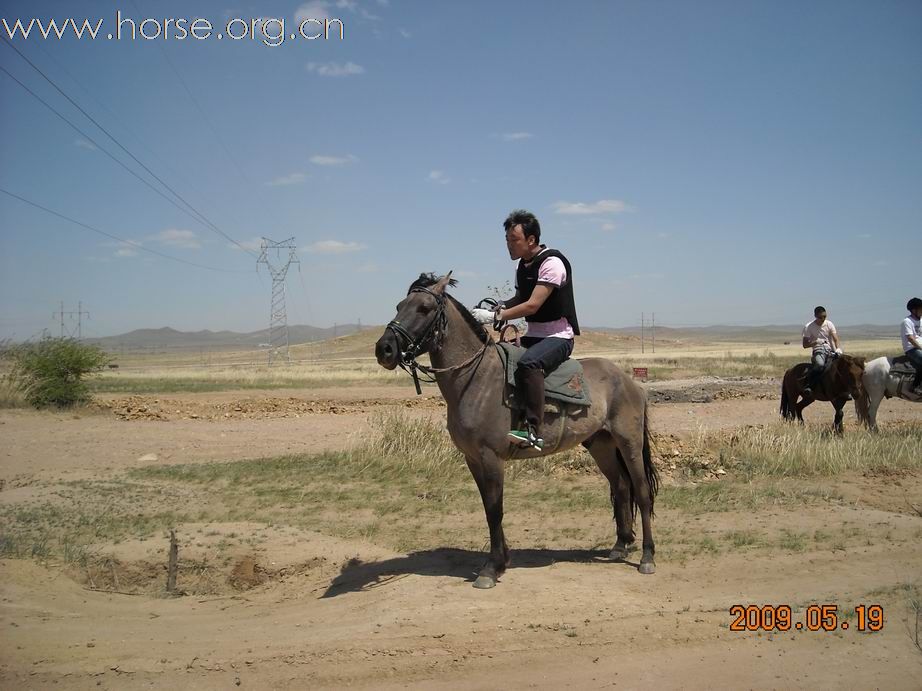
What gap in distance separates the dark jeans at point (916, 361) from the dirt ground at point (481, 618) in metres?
5.42

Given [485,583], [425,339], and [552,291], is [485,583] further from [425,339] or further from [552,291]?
[552,291]

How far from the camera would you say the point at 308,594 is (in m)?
6.52

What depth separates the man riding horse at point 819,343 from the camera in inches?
594

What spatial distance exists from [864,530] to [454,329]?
5178 mm

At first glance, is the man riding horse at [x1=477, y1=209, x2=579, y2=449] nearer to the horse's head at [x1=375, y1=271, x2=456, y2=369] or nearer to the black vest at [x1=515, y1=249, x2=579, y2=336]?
the black vest at [x1=515, y1=249, x2=579, y2=336]

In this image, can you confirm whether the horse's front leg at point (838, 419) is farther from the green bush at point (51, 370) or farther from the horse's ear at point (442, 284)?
the green bush at point (51, 370)

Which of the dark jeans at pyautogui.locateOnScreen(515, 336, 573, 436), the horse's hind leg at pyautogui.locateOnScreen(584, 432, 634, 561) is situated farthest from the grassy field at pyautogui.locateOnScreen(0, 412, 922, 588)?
the dark jeans at pyautogui.locateOnScreen(515, 336, 573, 436)

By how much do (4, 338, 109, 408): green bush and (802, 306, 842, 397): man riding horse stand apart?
Answer: 20021mm

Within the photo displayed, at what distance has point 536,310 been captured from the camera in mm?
6332

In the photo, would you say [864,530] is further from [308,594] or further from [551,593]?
[308,594]

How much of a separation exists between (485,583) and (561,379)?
2.05 metres

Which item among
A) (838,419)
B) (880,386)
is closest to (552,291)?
(880,386)

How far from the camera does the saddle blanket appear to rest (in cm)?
651

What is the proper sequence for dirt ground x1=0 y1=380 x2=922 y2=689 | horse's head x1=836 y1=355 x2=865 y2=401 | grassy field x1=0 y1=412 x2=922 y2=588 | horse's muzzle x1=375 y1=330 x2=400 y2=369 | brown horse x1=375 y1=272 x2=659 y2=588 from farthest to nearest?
horse's head x1=836 y1=355 x2=865 y2=401 < grassy field x1=0 y1=412 x2=922 y2=588 < brown horse x1=375 y1=272 x2=659 y2=588 < horse's muzzle x1=375 y1=330 x2=400 y2=369 < dirt ground x1=0 y1=380 x2=922 y2=689
